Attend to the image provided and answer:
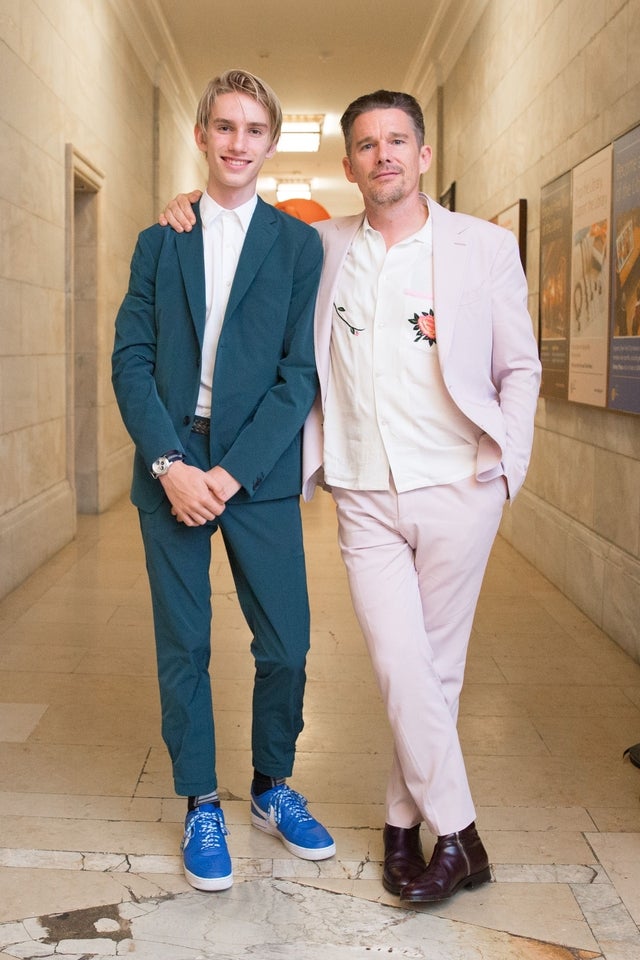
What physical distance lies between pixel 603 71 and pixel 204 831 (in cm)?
381

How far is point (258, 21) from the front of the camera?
9.23 m

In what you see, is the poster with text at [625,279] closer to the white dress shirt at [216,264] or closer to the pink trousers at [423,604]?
the pink trousers at [423,604]

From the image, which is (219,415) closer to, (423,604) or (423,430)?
(423,430)

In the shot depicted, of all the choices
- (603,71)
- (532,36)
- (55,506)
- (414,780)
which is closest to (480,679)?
(414,780)

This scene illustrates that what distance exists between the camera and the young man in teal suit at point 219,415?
90.7 inches

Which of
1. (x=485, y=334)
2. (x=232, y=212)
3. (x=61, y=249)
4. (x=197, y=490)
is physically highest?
(x=61, y=249)

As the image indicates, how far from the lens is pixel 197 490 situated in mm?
2266

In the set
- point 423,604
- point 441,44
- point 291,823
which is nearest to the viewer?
point 423,604

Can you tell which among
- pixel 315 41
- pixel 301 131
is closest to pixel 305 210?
pixel 315 41

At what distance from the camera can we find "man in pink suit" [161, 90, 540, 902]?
2.27 metres

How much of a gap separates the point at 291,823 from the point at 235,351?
3.67ft

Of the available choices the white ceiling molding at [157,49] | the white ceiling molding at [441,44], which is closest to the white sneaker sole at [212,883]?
the white ceiling molding at [441,44]

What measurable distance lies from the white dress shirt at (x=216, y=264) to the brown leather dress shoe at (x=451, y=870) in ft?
3.57

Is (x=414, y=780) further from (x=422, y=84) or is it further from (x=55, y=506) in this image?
(x=422, y=84)
